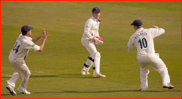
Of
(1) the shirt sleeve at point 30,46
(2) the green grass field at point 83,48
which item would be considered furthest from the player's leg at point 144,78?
(1) the shirt sleeve at point 30,46

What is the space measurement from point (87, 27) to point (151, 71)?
2.65 m

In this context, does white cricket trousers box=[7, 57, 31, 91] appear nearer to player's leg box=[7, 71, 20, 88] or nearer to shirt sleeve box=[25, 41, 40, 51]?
player's leg box=[7, 71, 20, 88]

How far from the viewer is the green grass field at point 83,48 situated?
11602 millimetres

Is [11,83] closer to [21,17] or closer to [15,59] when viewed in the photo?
[15,59]

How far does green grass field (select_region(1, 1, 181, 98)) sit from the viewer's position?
11602mm

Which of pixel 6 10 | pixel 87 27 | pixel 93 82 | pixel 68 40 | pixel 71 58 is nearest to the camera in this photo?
pixel 93 82

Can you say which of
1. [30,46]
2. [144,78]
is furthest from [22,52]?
[144,78]

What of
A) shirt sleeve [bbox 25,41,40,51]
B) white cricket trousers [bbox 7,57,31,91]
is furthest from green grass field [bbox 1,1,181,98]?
shirt sleeve [bbox 25,41,40,51]

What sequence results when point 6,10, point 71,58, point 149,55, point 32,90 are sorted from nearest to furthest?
point 149,55, point 32,90, point 71,58, point 6,10

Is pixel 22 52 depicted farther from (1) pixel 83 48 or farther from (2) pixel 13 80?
(1) pixel 83 48

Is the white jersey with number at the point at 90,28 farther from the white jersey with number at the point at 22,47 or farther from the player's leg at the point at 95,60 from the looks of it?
the white jersey with number at the point at 22,47

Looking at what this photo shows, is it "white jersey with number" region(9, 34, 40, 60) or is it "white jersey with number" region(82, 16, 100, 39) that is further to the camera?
"white jersey with number" region(82, 16, 100, 39)

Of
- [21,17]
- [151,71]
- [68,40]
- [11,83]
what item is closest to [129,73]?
[151,71]

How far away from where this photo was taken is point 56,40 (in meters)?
21.9
